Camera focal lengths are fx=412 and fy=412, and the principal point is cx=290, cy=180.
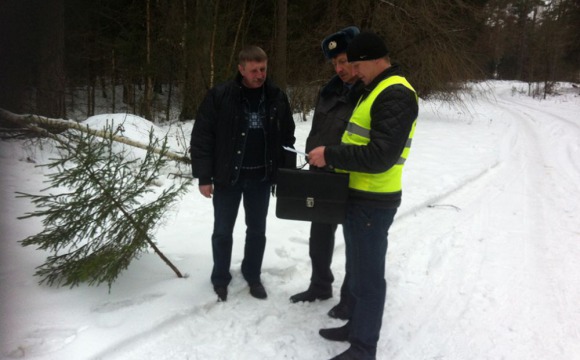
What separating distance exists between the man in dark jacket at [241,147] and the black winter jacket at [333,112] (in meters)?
0.36

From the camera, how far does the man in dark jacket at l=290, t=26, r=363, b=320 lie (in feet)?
9.10

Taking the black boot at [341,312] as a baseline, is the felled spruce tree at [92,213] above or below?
above

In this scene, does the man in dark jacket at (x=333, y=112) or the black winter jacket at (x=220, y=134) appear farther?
the black winter jacket at (x=220, y=134)

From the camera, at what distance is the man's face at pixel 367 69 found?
224 centimetres

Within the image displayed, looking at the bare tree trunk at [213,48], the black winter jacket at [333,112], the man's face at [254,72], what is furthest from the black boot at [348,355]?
the bare tree trunk at [213,48]

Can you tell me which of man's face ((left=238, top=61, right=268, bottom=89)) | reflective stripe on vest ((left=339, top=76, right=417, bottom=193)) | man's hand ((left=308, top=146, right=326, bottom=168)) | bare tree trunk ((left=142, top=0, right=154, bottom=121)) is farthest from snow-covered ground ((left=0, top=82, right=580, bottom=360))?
bare tree trunk ((left=142, top=0, right=154, bottom=121))

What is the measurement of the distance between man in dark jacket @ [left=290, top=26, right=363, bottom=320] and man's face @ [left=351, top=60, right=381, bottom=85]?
382mm

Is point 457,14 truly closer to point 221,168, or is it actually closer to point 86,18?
point 86,18

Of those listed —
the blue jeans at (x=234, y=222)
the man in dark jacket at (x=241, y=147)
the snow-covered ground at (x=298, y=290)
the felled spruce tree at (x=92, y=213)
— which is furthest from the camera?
the blue jeans at (x=234, y=222)

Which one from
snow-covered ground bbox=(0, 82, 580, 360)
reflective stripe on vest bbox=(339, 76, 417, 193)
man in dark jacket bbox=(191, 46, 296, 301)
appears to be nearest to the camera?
reflective stripe on vest bbox=(339, 76, 417, 193)

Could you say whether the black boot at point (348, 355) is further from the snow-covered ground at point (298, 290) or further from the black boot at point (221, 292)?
the black boot at point (221, 292)

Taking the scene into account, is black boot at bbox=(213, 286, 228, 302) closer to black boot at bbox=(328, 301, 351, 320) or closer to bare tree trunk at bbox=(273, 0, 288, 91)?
black boot at bbox=(328, 301, 351, 320)

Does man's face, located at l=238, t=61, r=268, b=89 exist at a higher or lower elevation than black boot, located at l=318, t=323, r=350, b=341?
higher

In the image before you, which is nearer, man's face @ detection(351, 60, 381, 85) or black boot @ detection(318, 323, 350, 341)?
man's face @ detection(351, 60, 381, 85)
